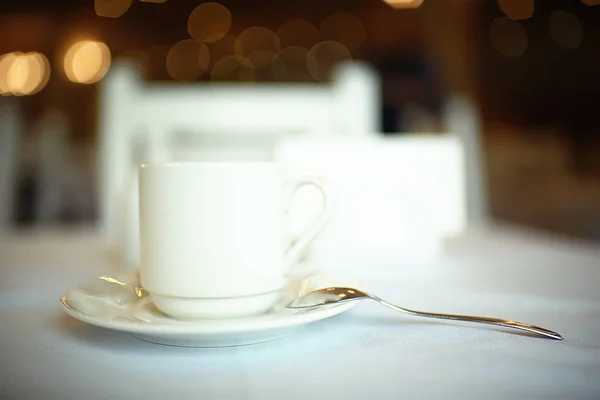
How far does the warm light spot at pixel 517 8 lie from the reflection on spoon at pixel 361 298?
369 cm

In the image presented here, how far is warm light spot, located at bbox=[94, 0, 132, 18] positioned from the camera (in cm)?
427

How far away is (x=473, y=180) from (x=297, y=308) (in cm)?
101

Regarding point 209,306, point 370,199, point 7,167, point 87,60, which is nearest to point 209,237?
point 209,306

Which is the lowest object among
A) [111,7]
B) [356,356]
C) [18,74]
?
[356,356]

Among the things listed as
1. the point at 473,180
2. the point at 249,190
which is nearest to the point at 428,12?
the point at 473,180

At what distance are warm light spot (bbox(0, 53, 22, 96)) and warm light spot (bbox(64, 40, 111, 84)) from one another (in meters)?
0.45

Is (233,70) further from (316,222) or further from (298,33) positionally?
(316,222)

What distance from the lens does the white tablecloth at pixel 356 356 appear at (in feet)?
0.86

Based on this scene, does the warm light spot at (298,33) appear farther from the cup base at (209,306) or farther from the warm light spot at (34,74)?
the cup base at (209,306)

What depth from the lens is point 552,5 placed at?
11.8ft

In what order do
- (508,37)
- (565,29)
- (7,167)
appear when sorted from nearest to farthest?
(7,167) < (565,29) < (508,37)

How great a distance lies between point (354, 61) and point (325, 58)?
0.28 m

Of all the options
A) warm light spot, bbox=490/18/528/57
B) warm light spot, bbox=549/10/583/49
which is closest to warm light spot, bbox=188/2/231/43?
warm light spot, bbox=490/18/528/57

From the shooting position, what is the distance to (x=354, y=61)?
4746mm
